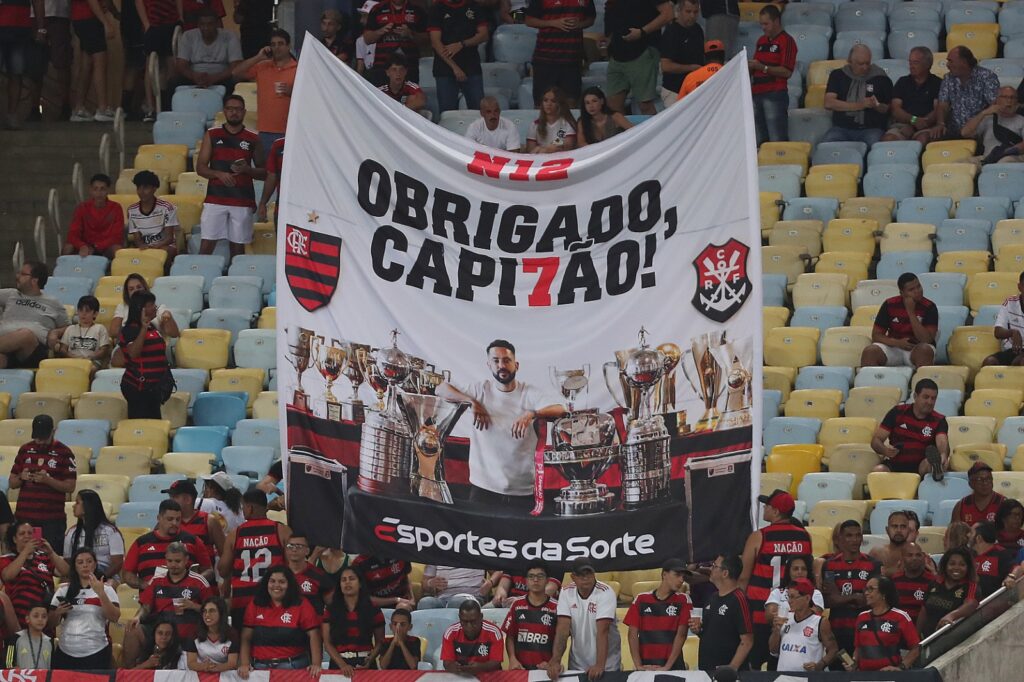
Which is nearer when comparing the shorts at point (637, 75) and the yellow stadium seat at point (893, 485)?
the yellow stadium seat at point (893, 485)

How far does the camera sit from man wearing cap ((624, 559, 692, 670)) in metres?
13.1

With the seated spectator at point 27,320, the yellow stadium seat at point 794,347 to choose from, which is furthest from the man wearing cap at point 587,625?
the seated spectator at point 27,320

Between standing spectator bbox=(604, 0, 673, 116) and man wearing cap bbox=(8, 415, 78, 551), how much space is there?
696 cm

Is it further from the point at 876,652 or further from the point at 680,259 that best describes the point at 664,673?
the point at 680,259

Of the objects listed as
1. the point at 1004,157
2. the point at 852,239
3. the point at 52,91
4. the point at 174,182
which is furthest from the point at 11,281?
the point at 1004,157

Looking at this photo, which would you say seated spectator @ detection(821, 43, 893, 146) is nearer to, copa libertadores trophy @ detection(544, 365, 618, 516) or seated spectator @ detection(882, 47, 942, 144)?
seated spectator @ detection(882, 47, 942, 144)

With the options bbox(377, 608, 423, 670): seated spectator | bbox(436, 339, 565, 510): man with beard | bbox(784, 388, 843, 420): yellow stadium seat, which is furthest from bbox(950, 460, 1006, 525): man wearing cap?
bbox(436, 339, 565, 510): man with beard

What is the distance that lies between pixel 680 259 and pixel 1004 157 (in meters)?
8.55

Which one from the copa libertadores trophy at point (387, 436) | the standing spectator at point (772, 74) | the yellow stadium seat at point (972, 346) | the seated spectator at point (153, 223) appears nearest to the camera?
the copa libertadores trophy at point (387, 436)

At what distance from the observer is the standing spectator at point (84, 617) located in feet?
44.9

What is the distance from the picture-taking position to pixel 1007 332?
1666 centimetres

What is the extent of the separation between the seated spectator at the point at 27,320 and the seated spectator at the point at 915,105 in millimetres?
7686

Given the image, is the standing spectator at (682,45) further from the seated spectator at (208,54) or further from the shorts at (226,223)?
the seated spectator at (208,54)

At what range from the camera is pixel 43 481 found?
1506 cm
